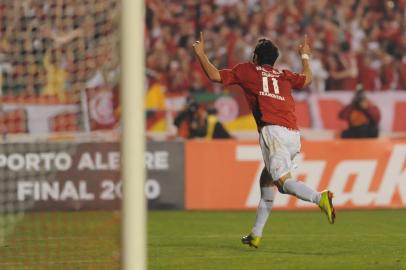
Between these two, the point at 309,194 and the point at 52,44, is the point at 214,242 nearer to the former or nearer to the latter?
the point at 309,194

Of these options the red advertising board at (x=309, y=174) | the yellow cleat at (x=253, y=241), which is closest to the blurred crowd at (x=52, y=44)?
the yellow cleat at (x=253, y=241)

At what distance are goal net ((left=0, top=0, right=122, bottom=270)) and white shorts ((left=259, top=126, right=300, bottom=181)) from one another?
155 cm

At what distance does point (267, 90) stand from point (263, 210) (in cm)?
122

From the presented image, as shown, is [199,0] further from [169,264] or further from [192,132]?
[169,264]

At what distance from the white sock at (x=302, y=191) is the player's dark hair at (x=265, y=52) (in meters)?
1.26

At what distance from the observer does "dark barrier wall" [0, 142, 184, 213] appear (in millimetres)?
16406

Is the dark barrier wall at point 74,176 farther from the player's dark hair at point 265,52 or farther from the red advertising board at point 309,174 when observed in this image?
the player's dark hair at point 265,52

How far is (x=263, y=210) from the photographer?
38.0ft

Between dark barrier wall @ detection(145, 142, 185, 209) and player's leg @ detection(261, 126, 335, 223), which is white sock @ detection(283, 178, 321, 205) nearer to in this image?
player's leg @ detection(261, 126, 335, 223)

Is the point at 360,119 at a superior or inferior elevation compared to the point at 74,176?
superior

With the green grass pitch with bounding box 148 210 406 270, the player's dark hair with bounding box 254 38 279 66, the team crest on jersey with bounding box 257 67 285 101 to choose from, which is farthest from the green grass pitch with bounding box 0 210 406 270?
the player's dark hair with bounding box 254 38 279 66

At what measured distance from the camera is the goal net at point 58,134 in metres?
10.7

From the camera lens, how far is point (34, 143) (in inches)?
640

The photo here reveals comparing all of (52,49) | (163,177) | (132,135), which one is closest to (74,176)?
(163,177)
